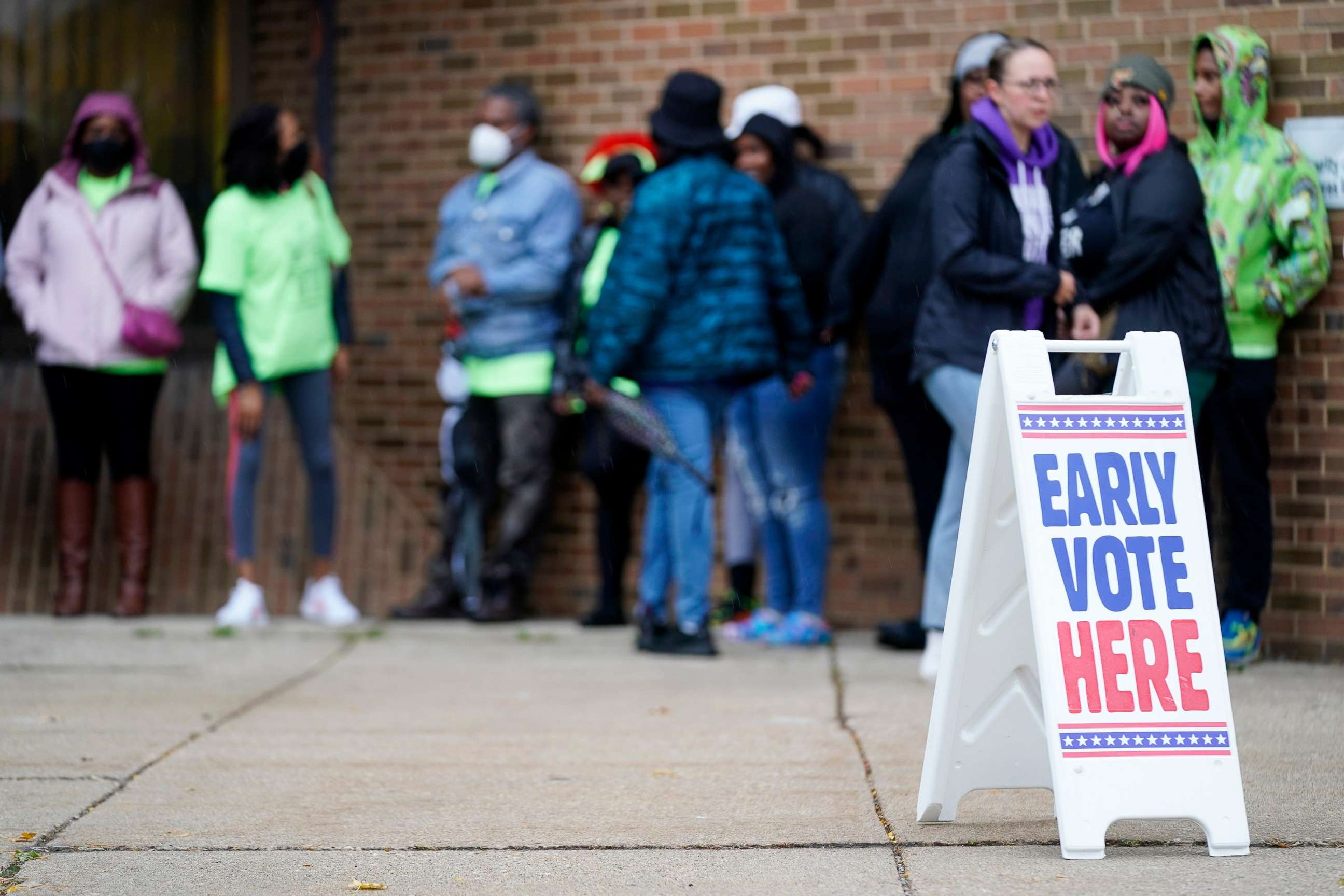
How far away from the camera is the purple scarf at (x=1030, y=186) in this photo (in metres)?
5.62

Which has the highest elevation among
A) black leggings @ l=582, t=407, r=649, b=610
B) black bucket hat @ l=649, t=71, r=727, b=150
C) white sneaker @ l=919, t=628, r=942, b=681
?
black bucket hat @ l=649, t=71, r=727, b=150

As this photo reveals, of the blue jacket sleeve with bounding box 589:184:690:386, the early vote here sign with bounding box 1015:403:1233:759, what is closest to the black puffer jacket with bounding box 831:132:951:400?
the blue jacket sleeve with bounding box 589:184:690:386

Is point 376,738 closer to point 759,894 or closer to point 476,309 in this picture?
point 759,894

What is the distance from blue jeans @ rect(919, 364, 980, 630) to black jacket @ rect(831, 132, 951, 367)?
55cm

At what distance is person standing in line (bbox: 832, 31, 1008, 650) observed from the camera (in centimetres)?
632

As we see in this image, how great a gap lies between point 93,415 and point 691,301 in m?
2.81

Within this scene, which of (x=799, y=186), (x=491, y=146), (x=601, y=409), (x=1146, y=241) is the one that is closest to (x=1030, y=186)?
(x=1146, y=241)

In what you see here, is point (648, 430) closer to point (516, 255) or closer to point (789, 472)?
point (789, 472)

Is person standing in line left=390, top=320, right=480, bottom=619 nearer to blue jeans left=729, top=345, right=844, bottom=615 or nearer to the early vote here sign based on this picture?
blue jeans left=729, top=345, right=844, bottom=615

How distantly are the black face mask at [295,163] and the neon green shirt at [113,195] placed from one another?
701 millimetres

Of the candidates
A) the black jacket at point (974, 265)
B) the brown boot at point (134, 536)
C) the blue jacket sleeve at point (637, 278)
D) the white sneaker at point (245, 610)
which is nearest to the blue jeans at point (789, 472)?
the blue jacket sleeve at point (637, 278)

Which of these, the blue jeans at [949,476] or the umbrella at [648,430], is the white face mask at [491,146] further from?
the blue jeans at [949,476]

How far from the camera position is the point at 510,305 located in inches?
302

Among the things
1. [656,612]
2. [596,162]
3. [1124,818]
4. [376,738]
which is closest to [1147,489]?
[1124,818]
